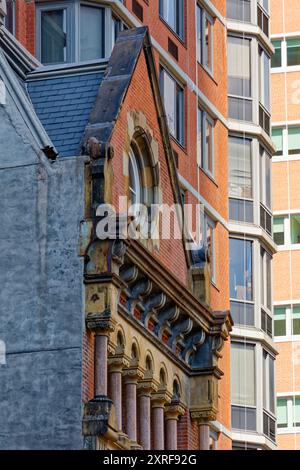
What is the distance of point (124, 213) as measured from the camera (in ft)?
126

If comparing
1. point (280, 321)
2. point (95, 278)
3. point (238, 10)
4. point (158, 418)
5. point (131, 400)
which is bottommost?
point (131, 400)

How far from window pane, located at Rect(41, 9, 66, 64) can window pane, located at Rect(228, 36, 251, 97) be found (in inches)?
524

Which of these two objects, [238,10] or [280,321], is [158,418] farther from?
[280,321]

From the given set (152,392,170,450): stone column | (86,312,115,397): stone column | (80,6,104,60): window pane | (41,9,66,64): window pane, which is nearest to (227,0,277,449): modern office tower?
(80,6,104,60): window pane

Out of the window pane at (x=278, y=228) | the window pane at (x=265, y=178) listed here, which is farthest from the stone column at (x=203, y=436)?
the window pane at (x=278, y=228)

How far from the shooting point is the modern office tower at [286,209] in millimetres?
79625

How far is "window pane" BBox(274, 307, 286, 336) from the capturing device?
8006 centimetres

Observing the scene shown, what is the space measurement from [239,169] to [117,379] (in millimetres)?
27520

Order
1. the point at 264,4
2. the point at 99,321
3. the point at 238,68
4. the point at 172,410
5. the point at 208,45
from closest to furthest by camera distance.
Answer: the point at 99,321, the point at 172,410, the point at 208,45, the point at 238,68, the point at 264,4

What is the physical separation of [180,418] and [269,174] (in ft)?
84.5

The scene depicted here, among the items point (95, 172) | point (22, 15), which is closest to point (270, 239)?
point (22, 15)

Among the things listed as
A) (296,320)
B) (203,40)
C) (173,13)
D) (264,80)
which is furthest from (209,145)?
(296,320)

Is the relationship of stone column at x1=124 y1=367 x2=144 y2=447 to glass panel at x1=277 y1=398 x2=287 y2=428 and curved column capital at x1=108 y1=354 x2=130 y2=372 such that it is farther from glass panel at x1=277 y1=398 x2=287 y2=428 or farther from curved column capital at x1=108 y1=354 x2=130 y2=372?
glass panel at x1=277 y1=398 x2=287 y2=428

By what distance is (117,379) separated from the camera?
38.3 meters
